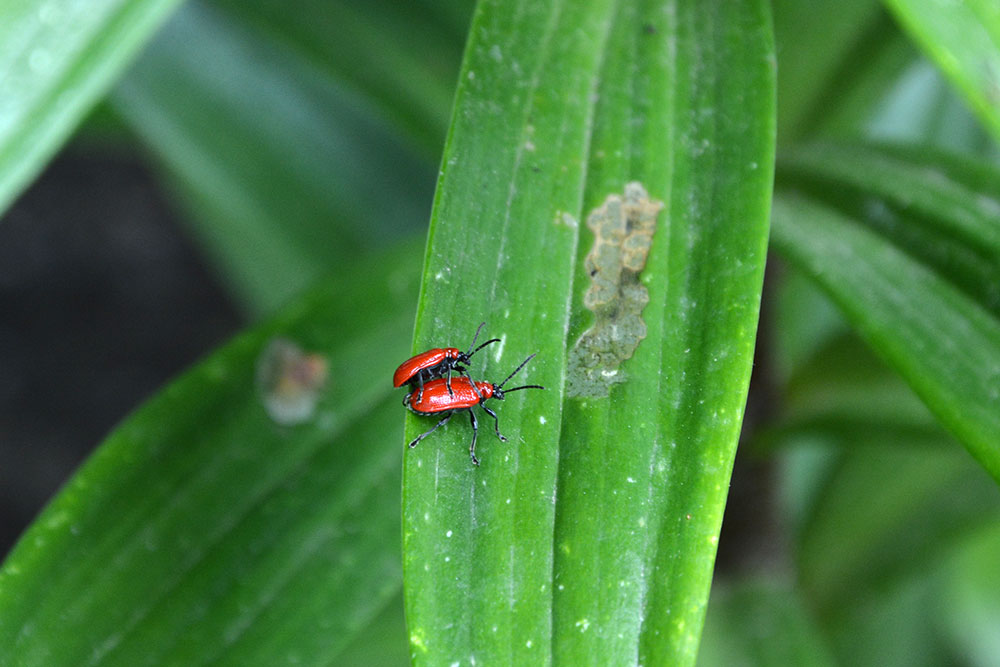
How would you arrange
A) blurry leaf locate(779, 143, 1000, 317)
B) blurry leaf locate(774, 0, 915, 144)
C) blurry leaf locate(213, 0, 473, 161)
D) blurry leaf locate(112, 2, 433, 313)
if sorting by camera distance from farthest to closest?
blurry leaf locate(112, 2, 433, 313), blurry leaf locate(213, 0, 473, 161), blurry leaf locate(774, 0, 915, 144), blurry leaf locate(779, 143, 1000, 317)

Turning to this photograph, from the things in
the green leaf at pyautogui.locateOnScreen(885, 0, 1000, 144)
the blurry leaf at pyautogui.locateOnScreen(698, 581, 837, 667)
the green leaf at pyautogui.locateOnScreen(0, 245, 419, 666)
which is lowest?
the blurry leaf at pyautogui.locateOnScreen(698, 581, 837, 667)

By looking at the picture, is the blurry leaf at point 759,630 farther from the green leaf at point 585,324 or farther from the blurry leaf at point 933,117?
the blurry leaf at point 933,117

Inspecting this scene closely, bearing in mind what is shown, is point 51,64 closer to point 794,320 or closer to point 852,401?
point 852,401

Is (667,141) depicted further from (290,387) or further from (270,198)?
(270,198)

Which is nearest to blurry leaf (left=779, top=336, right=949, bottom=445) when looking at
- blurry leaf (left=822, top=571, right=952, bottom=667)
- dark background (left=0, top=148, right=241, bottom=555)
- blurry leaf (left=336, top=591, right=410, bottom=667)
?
blurry leaf (left=822, top=571, right=952, bottom=667)

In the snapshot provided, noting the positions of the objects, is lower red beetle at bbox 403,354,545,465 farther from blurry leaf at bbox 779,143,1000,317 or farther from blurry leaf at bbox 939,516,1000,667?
blurry leaf at bbox 939,516,1000,667

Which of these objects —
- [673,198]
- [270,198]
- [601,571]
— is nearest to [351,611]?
[601,571]
